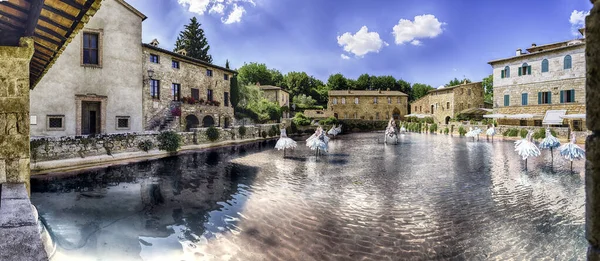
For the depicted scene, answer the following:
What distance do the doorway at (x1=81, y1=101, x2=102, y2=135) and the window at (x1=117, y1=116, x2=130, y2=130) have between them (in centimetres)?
115

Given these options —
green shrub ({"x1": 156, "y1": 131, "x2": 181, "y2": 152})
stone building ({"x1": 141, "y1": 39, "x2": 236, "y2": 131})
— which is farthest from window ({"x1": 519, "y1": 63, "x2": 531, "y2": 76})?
green shrub ({"x1": 156, "y1": 131, "x2": 181, "y2": 152})

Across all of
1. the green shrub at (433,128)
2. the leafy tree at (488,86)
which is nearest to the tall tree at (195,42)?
the green shrub at (433,128)

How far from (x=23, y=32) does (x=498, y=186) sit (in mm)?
12951

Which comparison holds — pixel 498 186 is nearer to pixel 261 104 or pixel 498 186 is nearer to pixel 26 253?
pixel 26 253

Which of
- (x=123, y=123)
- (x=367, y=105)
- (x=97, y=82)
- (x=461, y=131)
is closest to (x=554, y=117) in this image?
(x=461, y=131)

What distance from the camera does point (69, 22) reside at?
4.05 m

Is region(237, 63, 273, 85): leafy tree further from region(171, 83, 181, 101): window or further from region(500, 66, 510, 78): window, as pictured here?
region(500, 66, 510, 78): window

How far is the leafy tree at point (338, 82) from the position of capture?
2739 inches

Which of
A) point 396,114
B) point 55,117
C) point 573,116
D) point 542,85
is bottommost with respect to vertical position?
point 55,117

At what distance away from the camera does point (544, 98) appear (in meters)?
33.0

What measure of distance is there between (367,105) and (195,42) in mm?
34092

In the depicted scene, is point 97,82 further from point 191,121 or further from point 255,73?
point 255,73

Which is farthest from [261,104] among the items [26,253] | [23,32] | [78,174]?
[26,253]

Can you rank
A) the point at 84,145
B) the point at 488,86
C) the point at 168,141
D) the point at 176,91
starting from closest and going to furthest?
1. the point at 84,145
2. the point at 168,141
3. the point at 176,91
4. the point at 488,86
